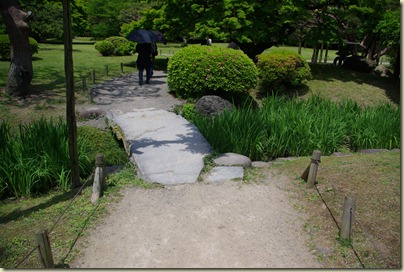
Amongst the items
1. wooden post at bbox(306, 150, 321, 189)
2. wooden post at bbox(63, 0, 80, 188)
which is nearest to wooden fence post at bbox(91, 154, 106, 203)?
wooden post at bbox(63, 0, 80, 188)

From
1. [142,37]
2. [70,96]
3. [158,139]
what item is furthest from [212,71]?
[70,96]

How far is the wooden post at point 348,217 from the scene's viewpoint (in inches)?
157

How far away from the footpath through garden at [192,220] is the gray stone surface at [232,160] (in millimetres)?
149

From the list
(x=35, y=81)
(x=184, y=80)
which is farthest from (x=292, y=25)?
(x=35, y=81)

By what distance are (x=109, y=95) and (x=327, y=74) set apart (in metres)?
9.88

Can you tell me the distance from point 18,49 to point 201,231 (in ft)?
32.9

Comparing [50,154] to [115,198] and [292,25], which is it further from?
[292,25]

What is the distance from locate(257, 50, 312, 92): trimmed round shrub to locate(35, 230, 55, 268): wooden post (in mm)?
10294

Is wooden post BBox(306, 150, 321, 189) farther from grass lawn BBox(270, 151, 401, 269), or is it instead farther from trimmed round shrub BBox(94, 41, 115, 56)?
trimmed round shrub BBox(94, 41, 115, 56)

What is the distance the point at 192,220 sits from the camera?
466cm

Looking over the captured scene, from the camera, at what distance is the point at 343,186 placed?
5.45m

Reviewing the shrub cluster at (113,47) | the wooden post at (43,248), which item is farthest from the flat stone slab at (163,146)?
the shrub cluster at (113,47)

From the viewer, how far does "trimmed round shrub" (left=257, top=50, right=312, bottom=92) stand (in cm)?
1215

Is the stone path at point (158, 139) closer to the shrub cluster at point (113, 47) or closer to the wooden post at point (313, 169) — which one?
the wooden post at point (313, 169)
